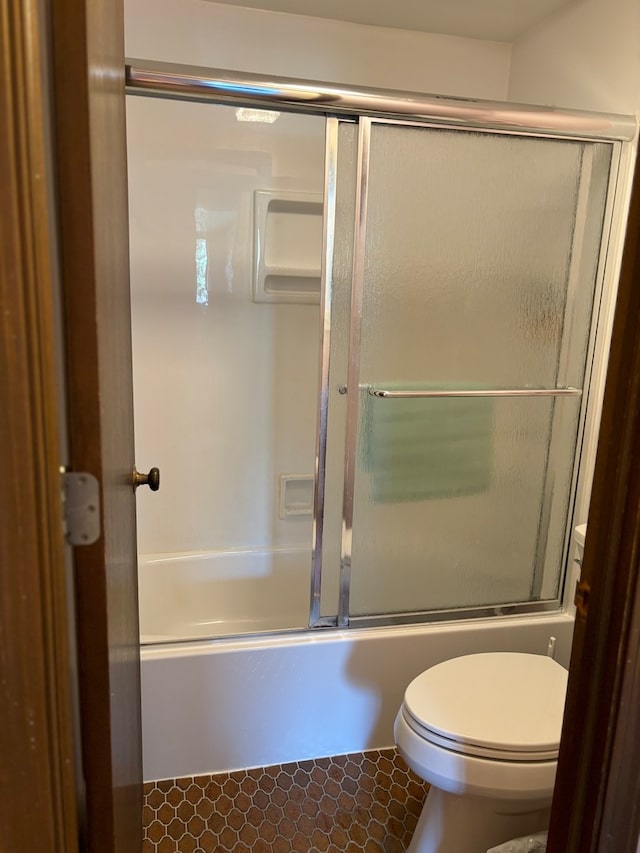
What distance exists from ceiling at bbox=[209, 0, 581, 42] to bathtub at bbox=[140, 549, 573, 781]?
189 cm

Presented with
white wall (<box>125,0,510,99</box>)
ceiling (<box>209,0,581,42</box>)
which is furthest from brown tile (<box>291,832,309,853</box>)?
ceiling (<box>209,0,581,42</box>)

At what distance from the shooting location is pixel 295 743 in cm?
186

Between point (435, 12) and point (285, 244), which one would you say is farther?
point (285, 244)

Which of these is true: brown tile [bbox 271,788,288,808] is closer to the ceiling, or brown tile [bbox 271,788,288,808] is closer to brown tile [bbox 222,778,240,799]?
brown tile [bbox 222,778,240,799]

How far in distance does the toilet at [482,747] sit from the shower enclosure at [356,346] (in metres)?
0.44

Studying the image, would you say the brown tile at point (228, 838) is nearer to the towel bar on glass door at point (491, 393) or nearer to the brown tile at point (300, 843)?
the brown tile at point (300, 843)

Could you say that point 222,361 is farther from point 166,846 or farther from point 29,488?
point 29,488

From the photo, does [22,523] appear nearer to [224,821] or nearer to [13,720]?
[13,720]

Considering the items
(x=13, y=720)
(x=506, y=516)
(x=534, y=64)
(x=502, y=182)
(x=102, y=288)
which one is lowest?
(x=506, y=516)

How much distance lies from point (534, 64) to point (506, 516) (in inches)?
59.3

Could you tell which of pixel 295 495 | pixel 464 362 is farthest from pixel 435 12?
pixel 295 495

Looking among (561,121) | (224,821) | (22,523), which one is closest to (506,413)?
(561,121)

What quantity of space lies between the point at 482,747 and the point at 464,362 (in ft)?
3.32

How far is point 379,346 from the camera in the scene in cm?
178
